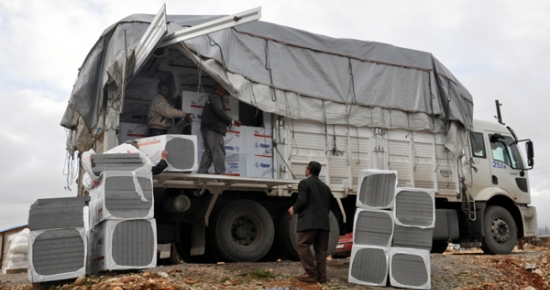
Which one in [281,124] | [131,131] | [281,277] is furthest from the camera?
[281,124]

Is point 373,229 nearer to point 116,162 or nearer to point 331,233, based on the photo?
point 331,233

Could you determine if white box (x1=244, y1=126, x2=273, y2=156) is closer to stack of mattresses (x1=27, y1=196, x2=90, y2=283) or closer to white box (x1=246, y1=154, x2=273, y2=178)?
white box (x1=246, y1=154, x2=273, y2=178)

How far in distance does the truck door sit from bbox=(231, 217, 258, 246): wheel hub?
239 inches

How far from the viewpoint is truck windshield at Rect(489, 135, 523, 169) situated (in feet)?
44.0

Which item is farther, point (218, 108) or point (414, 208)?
point (218, 108)

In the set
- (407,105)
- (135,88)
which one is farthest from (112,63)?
(407,105)

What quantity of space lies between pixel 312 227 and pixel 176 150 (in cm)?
215

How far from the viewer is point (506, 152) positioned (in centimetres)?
1361

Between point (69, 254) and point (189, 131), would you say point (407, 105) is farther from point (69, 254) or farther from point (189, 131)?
point (69, 254)

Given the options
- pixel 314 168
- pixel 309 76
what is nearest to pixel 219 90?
pixel 309 76

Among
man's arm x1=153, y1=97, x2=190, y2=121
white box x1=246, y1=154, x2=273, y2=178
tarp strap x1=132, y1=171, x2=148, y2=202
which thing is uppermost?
man's arm x1=153, y1=97, x2=190, y2=121

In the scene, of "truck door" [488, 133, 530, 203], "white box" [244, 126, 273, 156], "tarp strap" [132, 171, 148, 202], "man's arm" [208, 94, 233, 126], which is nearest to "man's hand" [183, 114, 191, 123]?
"man's arm" [208, 94, 233, 126]

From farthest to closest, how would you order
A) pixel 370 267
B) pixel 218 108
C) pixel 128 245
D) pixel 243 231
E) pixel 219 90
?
pixel 243 231 → pixel 219 90 → pixel 218 108 → pixel 370 267 → pixel 128 245

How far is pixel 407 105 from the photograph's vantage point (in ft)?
38.3
